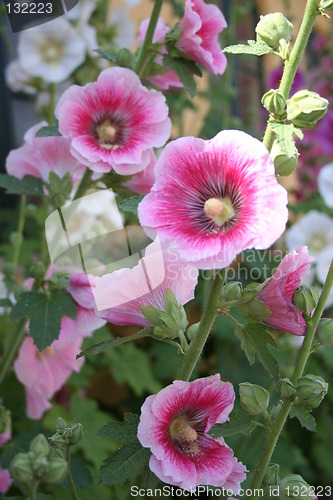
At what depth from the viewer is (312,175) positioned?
1.73 meters

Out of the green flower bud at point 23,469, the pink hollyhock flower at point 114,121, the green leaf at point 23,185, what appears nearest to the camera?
the green flower bud at point 23,469

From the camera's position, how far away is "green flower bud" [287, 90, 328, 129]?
42 cm

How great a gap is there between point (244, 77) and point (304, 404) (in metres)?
2.17

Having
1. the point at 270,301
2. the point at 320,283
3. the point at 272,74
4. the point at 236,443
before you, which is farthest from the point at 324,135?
the point at 270,301

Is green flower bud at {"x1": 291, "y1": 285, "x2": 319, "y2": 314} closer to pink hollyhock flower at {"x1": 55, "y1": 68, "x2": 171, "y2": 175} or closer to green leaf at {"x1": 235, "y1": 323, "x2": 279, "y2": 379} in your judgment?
green leaf at {"x1": 235, "y1": 323, "x2": 279, "y2": 379}

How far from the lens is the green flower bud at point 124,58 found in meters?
0.67

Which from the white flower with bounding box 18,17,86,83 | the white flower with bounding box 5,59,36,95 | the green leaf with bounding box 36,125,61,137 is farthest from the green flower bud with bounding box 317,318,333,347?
the white flower with bounding box 5,59,36,95

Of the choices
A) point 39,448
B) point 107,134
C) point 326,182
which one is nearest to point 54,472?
point 39,448

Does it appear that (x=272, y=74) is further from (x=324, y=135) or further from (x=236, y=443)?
(x=236, y=443)

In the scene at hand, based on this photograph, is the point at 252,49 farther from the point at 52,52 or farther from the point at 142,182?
the point at 52,52

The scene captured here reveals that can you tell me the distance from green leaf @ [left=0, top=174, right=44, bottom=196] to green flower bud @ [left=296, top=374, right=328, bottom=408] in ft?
1.23

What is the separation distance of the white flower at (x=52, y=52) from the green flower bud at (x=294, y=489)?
79cm

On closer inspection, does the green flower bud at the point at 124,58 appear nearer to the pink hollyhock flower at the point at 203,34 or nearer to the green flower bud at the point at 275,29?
the pink hollyhock flower at the point at 203,34

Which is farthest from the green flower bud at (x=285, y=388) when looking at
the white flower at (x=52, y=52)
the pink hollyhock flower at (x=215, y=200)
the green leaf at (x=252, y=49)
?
the white flower at (x=52, y=52)
